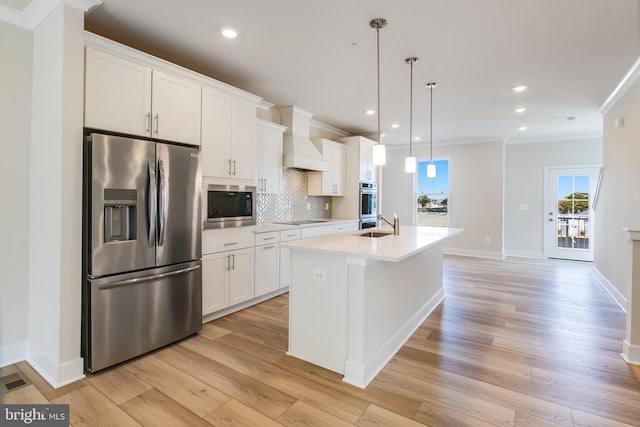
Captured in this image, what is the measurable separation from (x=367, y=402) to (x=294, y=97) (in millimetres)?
3690

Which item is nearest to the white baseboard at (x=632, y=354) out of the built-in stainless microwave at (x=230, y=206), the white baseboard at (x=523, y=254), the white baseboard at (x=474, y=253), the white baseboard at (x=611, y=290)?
the white baseboard at (x=611, y=290)

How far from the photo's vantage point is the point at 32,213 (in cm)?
248

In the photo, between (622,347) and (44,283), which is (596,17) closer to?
(622,347)

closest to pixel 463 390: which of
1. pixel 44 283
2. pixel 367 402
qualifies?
pixel 367 402

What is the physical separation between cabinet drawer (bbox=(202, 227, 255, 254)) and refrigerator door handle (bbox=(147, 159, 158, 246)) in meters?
0.62

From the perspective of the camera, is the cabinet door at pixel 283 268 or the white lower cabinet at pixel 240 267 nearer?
the white lower cabinet at pixel 240 267

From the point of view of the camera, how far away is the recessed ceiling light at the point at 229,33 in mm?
2670

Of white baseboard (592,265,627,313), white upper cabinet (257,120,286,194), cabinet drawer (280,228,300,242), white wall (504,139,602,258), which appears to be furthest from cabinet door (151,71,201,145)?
white wall (504,139,602,258)

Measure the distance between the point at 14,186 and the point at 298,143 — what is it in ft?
10.4

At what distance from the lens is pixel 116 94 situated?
2463 millimetres

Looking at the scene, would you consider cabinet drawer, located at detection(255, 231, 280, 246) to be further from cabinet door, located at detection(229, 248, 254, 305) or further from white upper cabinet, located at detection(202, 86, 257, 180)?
white upper cabinet, located at detection(202, 86, 257, 180)

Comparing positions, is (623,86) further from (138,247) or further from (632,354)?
(138,247)

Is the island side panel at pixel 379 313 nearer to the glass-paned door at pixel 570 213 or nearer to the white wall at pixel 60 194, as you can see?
the white wall at pixel 60 194

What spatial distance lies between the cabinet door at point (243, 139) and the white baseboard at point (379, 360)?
2.28 m
